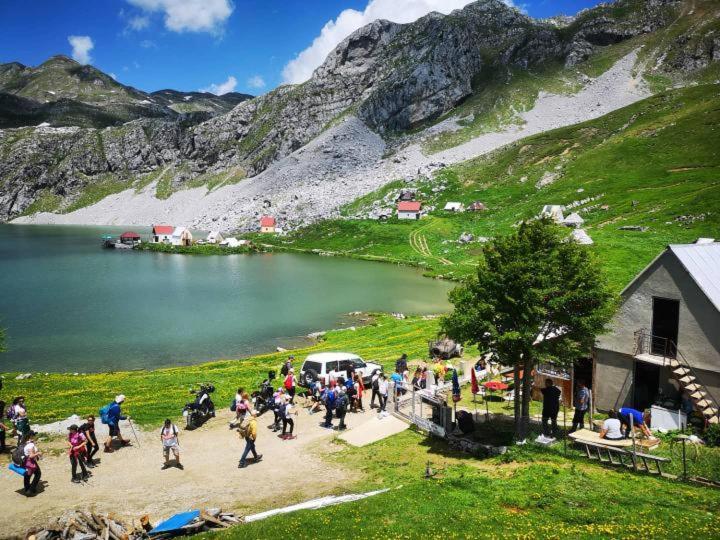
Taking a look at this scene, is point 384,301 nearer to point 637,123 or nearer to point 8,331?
point 8,331

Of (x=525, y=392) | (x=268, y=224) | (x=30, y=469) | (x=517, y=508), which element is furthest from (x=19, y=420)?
(x=268, y=224)

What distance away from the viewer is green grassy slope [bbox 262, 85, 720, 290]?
91.6 metres

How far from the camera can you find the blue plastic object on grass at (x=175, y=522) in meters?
14.8

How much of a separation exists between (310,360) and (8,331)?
44009 millimetres

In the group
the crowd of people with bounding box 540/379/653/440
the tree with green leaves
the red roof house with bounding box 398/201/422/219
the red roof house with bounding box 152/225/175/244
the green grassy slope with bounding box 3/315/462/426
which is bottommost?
the green grassy slope with bounding box 3/315/462/426

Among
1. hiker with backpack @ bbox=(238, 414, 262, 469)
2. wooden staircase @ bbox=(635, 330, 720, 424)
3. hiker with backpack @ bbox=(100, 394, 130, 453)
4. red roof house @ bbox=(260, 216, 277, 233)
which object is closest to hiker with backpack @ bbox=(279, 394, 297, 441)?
hiker with backpack @ bbox=(238, 414, 262, 469)

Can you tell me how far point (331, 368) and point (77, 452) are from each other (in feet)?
48.7

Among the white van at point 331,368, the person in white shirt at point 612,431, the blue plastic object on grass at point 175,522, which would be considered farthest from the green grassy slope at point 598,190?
the blue plastic object on grass at point 175,522

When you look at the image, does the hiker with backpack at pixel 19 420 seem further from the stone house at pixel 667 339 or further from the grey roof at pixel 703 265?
the grey roof at pixel 703 265

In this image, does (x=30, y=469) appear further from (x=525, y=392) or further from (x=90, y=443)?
(x=525, y=392)

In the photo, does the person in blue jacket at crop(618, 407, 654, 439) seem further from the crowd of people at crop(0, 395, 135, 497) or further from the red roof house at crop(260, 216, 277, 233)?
the red roof house at crop(260, 216, 277, 233)

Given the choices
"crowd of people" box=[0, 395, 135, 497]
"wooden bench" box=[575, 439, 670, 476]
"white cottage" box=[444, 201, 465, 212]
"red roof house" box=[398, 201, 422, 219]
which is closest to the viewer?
"wooden bench" box=[575, 439, 670, 476]

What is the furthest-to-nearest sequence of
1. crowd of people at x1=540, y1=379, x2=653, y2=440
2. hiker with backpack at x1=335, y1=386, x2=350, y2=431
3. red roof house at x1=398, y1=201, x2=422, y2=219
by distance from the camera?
1. red roof house at x1=398, y1=201, x2=422, y2=219
2. hiker with backpack at x1=335, y1=386, x2=350, y2=431
3. crowd of people at x1=540, y1=379, x2=653, y2=440

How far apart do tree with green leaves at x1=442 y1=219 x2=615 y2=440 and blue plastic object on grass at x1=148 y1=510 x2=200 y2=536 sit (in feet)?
41.1
